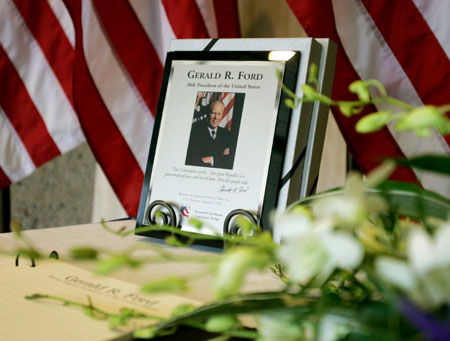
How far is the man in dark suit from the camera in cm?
91

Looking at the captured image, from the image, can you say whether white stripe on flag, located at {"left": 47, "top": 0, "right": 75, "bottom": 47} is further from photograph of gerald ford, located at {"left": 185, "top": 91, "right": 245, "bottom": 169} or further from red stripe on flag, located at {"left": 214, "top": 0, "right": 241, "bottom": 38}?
photograph of gerald ford, located at {"left": 185, "top": 91, "right": 245, "bottom": 169}

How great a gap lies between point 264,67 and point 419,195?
0.56 meters

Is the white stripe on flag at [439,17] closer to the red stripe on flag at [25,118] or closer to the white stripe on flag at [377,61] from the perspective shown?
the white stripe on flag at [377,61]

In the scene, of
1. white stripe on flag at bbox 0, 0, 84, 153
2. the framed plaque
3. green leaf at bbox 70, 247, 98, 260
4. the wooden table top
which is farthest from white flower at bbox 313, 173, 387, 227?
white stripe on flag at bbox 0, 0, 84, 153

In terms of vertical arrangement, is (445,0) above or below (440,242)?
above

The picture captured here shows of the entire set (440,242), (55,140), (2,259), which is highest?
(55,140)

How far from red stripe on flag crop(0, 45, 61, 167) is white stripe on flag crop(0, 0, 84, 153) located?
15mm

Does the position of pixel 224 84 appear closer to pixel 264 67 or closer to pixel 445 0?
pixel 264 67

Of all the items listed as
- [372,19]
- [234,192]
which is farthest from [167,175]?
[372,19]

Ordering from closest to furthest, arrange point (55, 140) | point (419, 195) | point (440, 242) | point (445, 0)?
1. point (440, 242)
2. point (419, 195)
3. point (445, 0)
4. point (55, 140)

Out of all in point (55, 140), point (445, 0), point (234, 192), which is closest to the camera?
point (234, 192)

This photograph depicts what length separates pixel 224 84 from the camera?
934mm

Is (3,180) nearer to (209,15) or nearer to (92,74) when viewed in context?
(92,74)

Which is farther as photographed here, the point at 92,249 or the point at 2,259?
the point at 2,259
